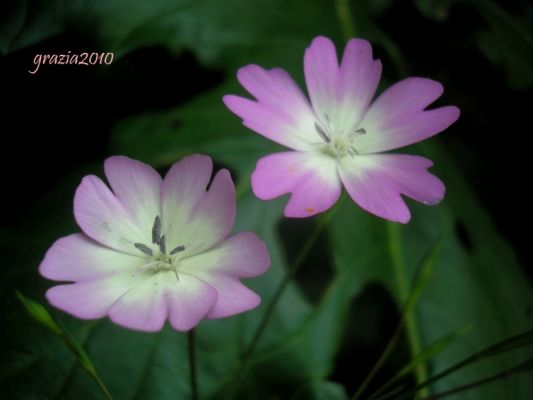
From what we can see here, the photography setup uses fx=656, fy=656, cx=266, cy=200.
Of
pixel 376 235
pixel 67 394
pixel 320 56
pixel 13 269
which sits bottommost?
pixel 67 394

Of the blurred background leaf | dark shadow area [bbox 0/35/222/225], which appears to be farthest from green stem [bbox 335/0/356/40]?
dark shadow area [bbox 0/35/222/225]

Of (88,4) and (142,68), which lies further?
(142,68)

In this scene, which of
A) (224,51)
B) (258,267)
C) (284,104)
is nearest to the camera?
(258,267)

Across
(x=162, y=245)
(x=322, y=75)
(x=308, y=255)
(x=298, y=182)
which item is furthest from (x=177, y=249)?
(x=308, y=255)

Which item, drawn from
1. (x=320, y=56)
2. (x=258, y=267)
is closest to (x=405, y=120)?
(x=320, y=56)

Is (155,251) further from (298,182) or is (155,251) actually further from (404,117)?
(404,117)

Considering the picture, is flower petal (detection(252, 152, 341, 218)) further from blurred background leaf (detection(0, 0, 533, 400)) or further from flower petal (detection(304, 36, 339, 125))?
blurred background leaf (detection(0, 0, 533, 400))

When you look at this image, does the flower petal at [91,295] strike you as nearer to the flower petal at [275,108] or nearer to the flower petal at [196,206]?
the flower petal at [196,206]

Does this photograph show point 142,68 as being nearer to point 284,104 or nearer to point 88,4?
point 88,4
